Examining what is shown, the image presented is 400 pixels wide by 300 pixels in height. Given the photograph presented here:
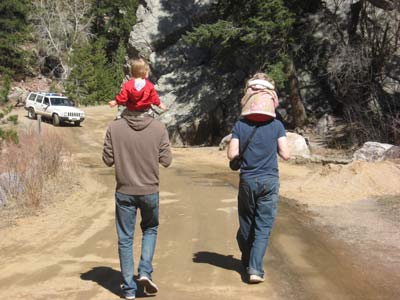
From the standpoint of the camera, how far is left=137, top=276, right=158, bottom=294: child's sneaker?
15.8 ft

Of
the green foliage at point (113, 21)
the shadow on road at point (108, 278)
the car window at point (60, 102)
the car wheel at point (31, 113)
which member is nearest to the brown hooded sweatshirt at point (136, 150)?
the shadow on road at point (108, 278)

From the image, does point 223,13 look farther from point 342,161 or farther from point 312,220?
point 312,220

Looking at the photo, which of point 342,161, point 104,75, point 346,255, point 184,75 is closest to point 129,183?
point 346,255

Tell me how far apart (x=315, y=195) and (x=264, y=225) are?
607 cm

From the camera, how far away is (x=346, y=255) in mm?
6504

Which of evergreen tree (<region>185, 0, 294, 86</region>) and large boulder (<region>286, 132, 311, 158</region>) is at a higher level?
evergreen tree (<region>185, 0, 294, 86</region>)

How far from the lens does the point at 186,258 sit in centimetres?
623

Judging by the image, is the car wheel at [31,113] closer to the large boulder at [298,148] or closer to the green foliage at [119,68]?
the green foliage at [119,68]

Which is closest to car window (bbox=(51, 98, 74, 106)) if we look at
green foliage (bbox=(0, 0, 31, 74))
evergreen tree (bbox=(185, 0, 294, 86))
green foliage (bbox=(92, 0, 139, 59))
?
evergreen tree (bbox=(185, 0, 294, 86))

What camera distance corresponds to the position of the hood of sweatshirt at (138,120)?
186 inches

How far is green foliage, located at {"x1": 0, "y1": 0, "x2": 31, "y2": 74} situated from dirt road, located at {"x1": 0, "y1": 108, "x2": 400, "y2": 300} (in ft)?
140

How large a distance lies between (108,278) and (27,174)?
4.73m

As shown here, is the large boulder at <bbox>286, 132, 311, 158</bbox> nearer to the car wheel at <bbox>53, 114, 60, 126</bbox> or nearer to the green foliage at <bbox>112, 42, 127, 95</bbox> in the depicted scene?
the car wheel at <bbox>53, 114, 60, 126</bbox>

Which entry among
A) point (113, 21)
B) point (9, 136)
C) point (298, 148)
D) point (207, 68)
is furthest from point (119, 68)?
point (9, 136)
